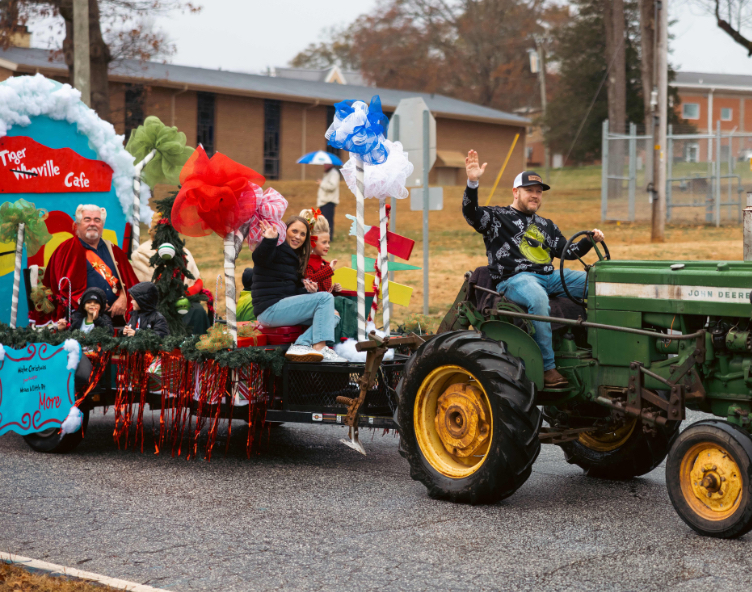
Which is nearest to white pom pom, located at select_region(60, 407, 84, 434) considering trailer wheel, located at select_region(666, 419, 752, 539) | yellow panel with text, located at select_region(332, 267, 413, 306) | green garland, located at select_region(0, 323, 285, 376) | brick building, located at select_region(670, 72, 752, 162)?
green garland, located at select_region(0, 323, 285, 376)

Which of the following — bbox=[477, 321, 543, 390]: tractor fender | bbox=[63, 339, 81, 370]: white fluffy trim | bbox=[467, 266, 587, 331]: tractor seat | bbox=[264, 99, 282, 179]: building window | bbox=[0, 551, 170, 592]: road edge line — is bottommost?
bbox=[0, 551, 170, 592]: road edge line

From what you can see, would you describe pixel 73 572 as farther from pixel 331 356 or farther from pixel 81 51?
pixel 81 51

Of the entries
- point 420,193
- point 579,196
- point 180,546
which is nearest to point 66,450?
point 180,546

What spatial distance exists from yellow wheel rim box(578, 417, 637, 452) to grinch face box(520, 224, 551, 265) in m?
1.16

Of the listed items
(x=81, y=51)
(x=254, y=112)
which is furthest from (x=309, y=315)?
(x=254, y=112)

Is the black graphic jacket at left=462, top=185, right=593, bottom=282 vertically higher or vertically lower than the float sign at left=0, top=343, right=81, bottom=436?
higher

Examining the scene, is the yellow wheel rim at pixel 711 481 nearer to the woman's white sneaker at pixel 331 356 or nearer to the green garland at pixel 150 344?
the woman's white sneaker at pixel 331 356

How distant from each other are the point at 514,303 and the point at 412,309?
8.69 metres

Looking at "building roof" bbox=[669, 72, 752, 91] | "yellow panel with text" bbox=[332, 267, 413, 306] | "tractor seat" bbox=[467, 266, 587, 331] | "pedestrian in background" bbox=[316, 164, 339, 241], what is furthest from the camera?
"building roof" bbox=[669, 72, 752, 91]

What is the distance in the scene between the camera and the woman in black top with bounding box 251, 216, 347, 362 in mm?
6715

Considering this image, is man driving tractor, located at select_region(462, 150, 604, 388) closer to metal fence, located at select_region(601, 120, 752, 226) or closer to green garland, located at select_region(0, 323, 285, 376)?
green garland, located at select_region(0, 323, 285, 376)

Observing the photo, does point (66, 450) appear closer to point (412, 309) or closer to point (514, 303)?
point (514, 303)

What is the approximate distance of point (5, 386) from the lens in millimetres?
7246

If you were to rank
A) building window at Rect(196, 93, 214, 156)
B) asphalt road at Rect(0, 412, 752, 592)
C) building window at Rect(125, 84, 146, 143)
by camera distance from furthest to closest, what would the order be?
1. building window at Rect(196, 93, 214, 156)
2. building window at Rect(125, 84, 146, 143)
3. asphalt road at Rect(0, 412, 752, 592)
